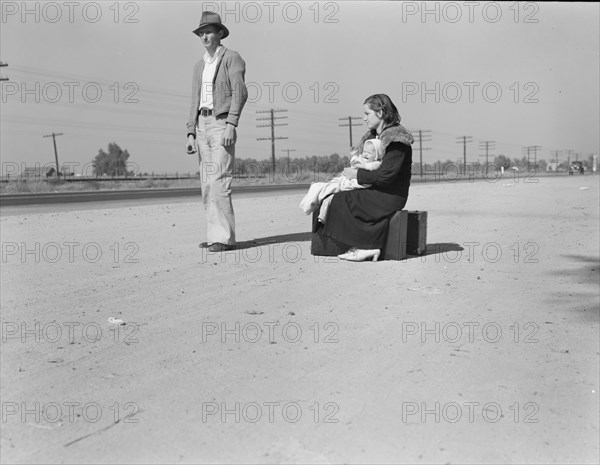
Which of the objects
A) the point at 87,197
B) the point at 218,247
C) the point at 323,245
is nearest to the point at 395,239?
the point at 323,245

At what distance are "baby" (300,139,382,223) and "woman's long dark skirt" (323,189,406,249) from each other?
0.44ft

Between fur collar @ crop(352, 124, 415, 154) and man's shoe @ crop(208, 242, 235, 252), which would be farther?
man's shoe @ crop(208, 242, 235, 252)

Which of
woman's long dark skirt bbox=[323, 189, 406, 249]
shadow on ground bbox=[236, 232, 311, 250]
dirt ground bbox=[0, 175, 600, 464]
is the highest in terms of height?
woman's long dark skirt bbox=[323, 189, 406, 249]

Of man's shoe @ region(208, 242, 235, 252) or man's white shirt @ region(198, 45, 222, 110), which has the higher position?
man's white shirt @ region(198, 45, 222, 110)

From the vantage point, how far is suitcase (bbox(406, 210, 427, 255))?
22.0 feet

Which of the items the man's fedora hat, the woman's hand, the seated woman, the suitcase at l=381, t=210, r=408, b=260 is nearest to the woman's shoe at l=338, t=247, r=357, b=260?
the seated woman

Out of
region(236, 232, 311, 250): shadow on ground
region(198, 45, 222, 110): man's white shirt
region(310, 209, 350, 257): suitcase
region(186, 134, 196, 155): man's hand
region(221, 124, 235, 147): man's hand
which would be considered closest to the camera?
region(310, 209, 350, 257): suitcase

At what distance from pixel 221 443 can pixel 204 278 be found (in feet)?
9.35

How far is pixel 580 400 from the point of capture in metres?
3.25

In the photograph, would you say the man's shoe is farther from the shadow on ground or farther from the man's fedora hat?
the man's fedora hat

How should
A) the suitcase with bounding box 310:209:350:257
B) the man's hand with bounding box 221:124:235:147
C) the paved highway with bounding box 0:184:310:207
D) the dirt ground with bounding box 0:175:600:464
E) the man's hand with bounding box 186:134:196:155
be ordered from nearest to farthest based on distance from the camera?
the dirt ground with bounding box 0:175:600:464 < the suitcase with bounding box 310:209:350:257 < the man's hand with bounding box 221:124:235:147 < the man's hand with bounding box 186:134:196:155 < the paved highway with bounding box 0:184:310:207

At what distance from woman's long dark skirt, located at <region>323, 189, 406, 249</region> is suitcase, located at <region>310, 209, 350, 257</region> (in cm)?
16

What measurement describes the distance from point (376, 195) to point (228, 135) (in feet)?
A: 4.95

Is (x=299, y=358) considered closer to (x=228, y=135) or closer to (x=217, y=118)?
(x=228, y=135)
